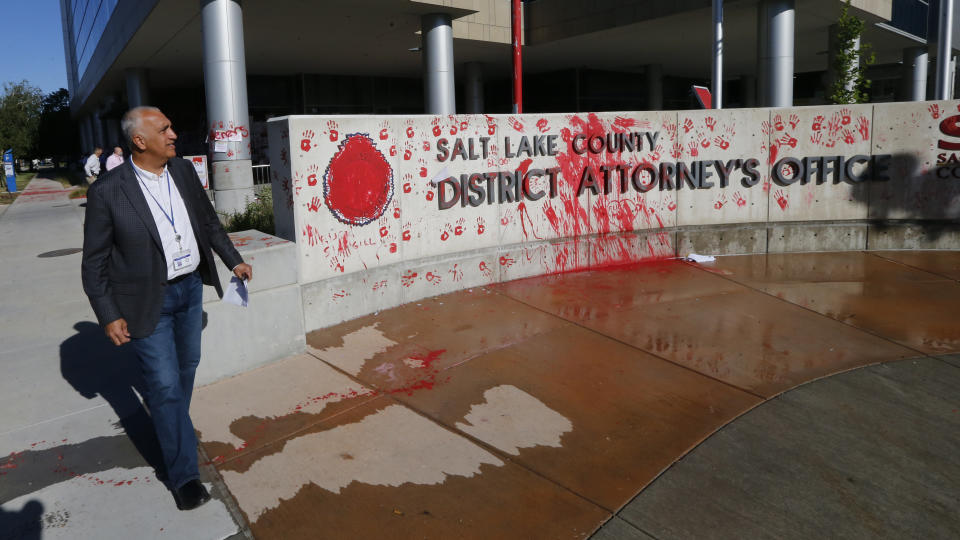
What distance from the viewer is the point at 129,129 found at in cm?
312

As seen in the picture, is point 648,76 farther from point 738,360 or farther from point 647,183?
point 738,360

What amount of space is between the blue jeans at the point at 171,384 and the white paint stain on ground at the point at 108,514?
157 mm

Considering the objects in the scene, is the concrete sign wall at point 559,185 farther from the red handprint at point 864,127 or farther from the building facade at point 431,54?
the building facade at point 431,54

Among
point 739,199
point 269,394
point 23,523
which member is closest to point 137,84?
point 739,199

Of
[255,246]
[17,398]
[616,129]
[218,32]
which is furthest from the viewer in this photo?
[218,32]

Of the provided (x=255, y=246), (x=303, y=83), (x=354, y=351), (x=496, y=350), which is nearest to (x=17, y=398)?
(x=255, y=246)

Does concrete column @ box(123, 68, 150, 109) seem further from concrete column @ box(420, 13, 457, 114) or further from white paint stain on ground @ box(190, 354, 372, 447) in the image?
white paint stain on ground @ box(190, 354, 372, 447)

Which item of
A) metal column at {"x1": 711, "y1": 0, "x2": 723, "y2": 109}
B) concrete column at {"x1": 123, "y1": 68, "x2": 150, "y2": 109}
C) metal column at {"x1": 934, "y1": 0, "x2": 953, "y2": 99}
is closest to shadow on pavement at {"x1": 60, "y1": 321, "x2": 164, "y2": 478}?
metal column at {"x1": 711, "y1": 0, "x2": 723, "y2": 109}

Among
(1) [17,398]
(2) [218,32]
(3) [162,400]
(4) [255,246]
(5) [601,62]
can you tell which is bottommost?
(1) [17,398]

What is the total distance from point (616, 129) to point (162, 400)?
6160mm

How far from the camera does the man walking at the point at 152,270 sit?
3045mm

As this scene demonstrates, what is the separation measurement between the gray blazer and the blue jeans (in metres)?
0.08

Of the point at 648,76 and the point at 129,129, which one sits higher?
the point at 648,76

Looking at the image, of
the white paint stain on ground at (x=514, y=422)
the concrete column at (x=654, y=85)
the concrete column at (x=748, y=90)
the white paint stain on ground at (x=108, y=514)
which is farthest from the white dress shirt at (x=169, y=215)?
the concrete column at (x=748, y=90)
